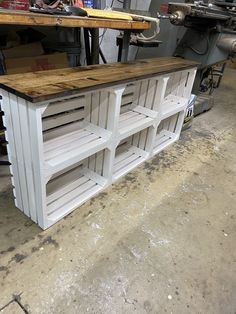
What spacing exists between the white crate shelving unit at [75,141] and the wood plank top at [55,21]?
0.35 m

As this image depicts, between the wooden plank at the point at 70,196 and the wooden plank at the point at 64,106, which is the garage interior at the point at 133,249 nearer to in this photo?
the wooden plank at the point at 70,196

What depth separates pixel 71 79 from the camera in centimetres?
132

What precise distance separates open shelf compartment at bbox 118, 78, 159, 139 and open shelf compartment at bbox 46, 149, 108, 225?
14.5 inches

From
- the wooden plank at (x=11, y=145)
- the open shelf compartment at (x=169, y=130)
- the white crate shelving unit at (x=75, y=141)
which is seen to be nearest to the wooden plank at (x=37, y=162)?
the white crate shelving unit at (x=75, y=141)

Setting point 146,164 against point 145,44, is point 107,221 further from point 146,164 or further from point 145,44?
point 145,44

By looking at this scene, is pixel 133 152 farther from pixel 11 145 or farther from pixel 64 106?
pixel 11 145

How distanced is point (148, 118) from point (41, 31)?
53.3 inches

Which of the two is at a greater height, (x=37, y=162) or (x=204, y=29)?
(x=204, y=29)

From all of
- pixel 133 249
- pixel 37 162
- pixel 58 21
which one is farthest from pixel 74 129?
pixel 133 249

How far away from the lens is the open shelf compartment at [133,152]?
2013 millimetres

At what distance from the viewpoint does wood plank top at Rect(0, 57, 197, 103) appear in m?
1.10

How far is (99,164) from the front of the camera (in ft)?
5.88

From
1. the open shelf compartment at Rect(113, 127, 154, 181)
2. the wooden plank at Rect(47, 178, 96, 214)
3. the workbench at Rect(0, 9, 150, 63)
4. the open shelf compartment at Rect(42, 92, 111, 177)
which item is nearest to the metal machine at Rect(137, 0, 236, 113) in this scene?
the workbench at Rect(0, 9, 150, 63)

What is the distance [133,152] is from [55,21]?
117 cm
